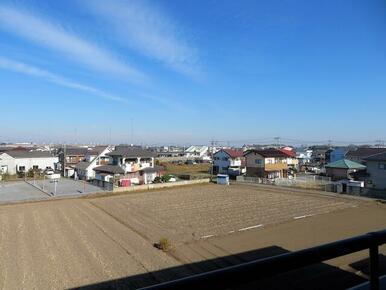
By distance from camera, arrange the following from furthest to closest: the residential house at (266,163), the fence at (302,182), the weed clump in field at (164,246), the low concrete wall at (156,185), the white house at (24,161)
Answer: the white house at (24,161) < the residential house at (266,163) < the fence at (302,182) < the low concrete wall at (156,185) < the weed clump in field at (164,246)

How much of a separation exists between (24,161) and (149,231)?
3010cm

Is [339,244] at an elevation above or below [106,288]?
above

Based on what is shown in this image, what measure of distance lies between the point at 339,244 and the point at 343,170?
3286cm

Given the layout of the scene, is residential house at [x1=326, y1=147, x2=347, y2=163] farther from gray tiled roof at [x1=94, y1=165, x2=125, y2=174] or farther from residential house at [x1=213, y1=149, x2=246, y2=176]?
gray tiled roof at [x1=94, y1=165, x2=125, y2=174]

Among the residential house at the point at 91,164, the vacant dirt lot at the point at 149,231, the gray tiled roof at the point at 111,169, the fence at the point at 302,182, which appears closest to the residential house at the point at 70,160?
the residential house at the point at 91,164

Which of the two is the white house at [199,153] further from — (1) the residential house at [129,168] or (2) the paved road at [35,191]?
(2) the paved road at [35,191]

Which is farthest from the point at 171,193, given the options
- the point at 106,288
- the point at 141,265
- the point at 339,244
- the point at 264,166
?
the point at 339,244

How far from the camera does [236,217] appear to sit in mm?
16781

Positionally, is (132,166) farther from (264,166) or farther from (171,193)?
(264,166)

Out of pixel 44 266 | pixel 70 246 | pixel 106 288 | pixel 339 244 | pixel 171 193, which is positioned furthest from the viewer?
pixel 171 193

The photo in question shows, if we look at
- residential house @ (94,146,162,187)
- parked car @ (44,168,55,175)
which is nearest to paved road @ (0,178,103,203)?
residential house @ (94,146,162,187)

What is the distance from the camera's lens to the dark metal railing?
986 mm

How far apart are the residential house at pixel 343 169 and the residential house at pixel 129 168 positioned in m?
15.7

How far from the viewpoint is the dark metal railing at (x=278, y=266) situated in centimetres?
99
